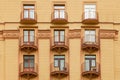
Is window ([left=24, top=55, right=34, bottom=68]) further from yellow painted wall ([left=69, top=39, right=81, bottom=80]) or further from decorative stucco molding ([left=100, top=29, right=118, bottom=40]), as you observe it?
decorative stucco molding ([left=100, top=29, right=118, bottom=40])

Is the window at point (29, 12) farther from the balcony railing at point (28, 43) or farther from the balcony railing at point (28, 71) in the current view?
the balcony railing at point (28, 71)

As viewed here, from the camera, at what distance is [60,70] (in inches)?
3462

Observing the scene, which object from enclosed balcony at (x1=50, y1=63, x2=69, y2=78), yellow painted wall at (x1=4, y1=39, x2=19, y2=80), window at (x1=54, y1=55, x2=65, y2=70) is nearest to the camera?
enclosed balcony at (x1=50, y1=63, x2=69, y2=78)

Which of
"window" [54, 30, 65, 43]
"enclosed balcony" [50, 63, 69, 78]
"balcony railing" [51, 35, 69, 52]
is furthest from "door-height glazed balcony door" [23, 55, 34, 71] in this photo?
"window" [54, 30, 65, 43]

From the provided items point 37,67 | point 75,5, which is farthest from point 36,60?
point 75,5

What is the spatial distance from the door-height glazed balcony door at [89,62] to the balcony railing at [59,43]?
2368 mm

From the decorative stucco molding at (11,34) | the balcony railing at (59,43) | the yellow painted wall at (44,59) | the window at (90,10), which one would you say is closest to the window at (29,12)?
the decorative stucco molding at (11,34)

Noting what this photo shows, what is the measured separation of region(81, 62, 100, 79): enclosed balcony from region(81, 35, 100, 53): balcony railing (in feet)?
5.05

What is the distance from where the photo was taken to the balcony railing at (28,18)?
89.2 metres

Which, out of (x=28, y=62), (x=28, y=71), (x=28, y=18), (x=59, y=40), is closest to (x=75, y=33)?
(x=59, y=40)

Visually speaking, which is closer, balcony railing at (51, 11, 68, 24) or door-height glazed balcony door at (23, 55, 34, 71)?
door-height glazed balcony door at (23, 55, 34, 71)

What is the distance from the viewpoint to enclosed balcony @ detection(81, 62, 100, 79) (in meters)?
87.4

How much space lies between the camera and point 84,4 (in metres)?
90.2

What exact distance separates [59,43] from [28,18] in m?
4.11
